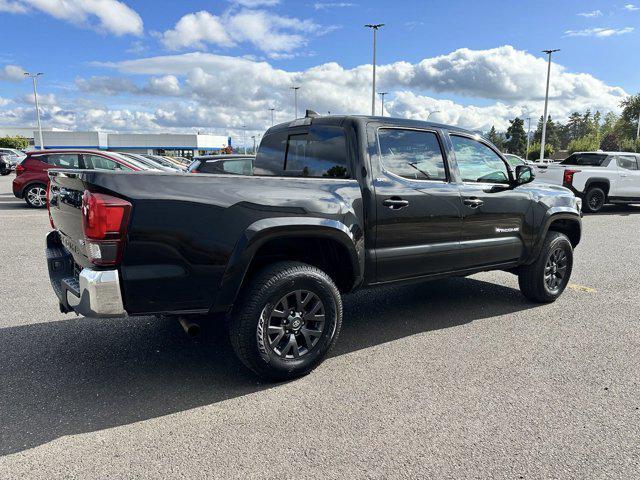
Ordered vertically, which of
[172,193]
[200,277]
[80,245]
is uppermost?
[172,193]

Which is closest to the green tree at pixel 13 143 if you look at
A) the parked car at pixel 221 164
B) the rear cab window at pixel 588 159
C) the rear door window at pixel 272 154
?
the parked car at pixel 221 164

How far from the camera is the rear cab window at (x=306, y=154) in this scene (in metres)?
3.92

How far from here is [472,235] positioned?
4.51 metres

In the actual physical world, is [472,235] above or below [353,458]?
above

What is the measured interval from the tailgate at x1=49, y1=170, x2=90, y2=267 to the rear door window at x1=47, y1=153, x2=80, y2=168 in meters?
10.4

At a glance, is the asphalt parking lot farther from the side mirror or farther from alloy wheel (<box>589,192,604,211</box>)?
alloy wheel (<box>589,192,604,211</box>)

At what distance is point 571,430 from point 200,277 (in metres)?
2.40

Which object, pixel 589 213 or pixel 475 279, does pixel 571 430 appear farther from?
pixel 589 213

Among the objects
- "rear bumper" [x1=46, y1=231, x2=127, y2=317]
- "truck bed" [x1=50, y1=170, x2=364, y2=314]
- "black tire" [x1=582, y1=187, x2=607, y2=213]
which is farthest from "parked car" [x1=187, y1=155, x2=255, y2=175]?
"black tire" [x1=582, y1=187, x2=607, y2=213]

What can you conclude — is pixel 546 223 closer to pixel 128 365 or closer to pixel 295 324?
pixel 295 324

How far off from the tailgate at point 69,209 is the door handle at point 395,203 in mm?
2142

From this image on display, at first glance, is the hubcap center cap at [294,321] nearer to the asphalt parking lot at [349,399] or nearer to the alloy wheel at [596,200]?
the asphalt parking lot at [349,399]

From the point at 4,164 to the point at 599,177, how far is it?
→ 3142 cm

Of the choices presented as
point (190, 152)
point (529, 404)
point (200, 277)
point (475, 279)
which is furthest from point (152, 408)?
point (190, 152)
